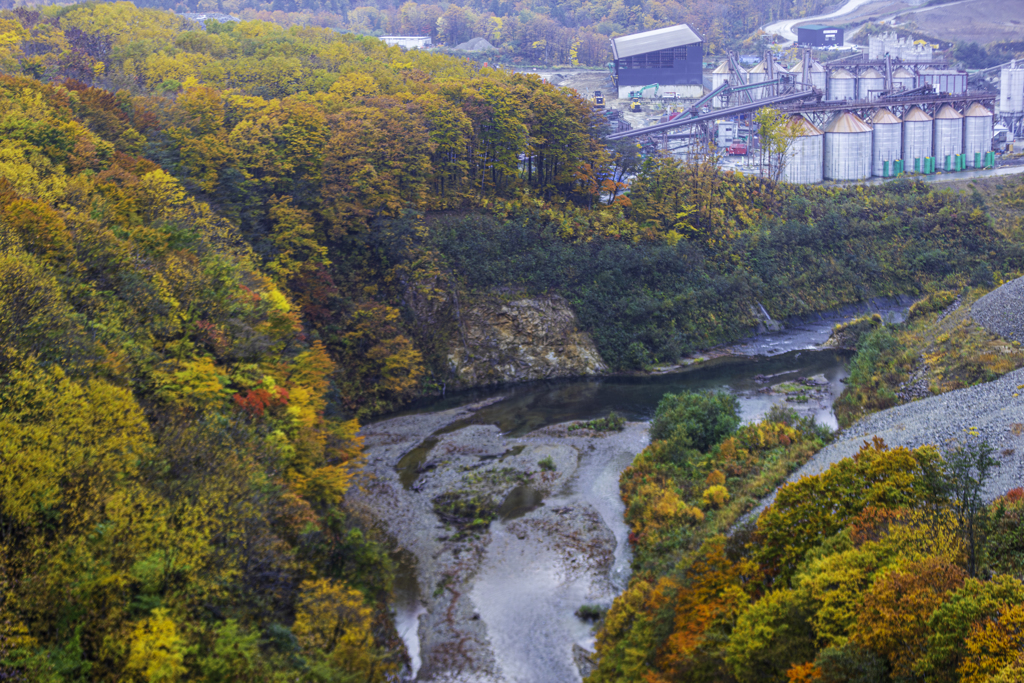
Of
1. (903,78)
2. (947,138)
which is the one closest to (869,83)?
(903,78)

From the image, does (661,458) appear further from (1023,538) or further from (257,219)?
(257,219)

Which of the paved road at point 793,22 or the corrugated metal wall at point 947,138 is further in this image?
the paved road at point 793,22

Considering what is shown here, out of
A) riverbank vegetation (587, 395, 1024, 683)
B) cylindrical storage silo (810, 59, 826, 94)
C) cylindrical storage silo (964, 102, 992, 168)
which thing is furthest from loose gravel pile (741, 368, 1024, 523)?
cylindrical storage silo (810, 59, 826, 94)

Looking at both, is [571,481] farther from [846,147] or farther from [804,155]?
[846,147]

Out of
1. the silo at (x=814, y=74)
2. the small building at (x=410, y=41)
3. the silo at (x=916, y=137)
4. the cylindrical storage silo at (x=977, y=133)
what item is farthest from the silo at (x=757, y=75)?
the small building at (x=410, y=41)

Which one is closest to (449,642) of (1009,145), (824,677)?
(824,677)

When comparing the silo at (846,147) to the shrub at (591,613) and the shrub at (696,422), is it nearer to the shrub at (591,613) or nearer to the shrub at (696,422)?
the shrub at (696,422)
